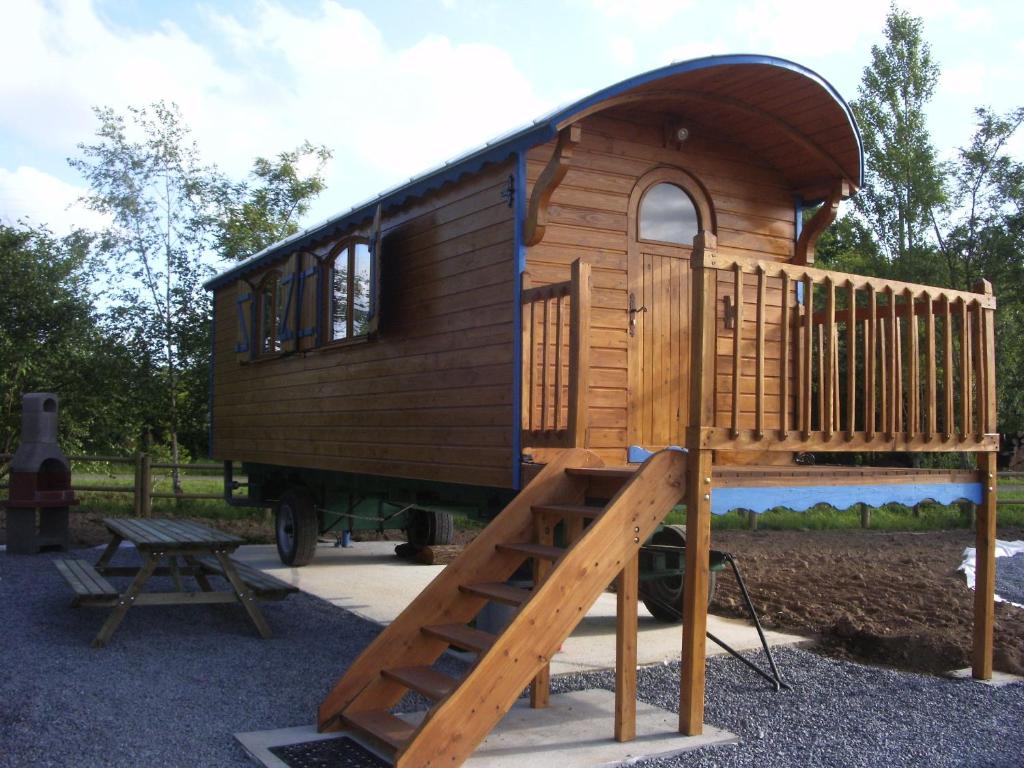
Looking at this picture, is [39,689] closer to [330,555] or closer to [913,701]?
[913,701]

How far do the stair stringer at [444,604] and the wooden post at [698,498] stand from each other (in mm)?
664

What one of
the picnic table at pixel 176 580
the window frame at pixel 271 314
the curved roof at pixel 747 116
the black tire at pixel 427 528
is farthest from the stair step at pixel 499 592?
the black tire at pixel 427 528

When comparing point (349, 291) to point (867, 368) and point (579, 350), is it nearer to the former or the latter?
point (579, 350)

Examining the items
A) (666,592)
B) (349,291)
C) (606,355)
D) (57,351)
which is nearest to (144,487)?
(57,351)

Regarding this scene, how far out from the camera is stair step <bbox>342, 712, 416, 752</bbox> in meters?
4.02

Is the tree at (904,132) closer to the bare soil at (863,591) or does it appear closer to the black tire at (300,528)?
the bare soil at (863,591)

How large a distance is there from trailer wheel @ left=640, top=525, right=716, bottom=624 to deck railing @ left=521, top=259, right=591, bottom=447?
83.4 inches

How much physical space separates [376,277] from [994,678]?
4.67 meters

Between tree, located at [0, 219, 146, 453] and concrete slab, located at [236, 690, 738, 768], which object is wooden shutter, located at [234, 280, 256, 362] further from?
concrete slab, located at [236, 690, 738, 768]

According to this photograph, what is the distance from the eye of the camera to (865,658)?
6273mm

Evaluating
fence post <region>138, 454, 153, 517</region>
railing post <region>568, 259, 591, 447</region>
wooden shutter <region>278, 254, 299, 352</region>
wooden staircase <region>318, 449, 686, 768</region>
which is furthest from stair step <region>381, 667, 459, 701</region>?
fence post <region>138, 454, 153, 517</region>

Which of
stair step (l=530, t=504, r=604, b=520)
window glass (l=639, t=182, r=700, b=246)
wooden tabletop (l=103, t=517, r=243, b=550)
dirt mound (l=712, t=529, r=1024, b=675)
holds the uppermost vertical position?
window glass (l=639, t=182, r=700, b=246)

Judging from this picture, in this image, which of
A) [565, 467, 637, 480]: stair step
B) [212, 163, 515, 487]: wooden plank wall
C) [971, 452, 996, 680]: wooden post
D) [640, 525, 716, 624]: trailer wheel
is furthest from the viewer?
[640, 525, 716, 624]: trailer wheel

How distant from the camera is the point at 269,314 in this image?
31.9ft
